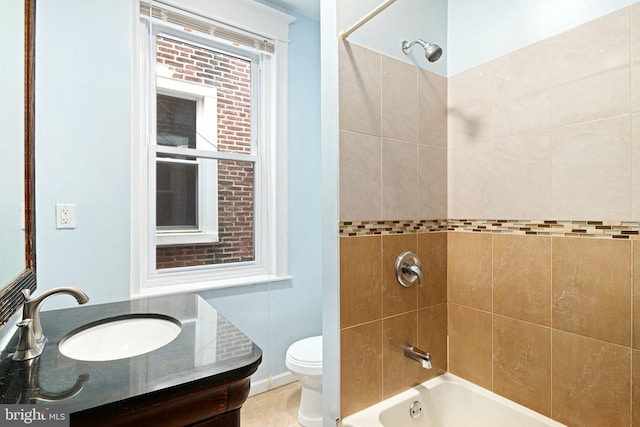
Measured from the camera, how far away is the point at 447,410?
1.50 m

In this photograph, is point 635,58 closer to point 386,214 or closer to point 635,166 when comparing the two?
point 635,166

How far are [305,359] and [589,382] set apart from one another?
1229 millimetres

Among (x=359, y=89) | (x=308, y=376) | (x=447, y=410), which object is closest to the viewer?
(x=359, y=89)

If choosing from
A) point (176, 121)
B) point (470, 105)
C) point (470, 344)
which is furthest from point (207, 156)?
point (470, 344)

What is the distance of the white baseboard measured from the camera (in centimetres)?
217

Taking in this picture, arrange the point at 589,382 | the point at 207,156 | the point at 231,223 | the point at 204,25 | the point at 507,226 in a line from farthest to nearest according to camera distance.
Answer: the point at 231,223 < the point at 207,156 < the point at 204,25 < the point at 507,226 < the point at 589,382

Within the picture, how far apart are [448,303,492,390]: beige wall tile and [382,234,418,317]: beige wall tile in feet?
0.98

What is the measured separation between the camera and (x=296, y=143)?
2363mm

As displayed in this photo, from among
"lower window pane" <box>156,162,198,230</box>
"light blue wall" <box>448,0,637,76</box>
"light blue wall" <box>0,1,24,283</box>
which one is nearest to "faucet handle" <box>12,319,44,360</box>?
"light blue wall" <box>0,1,24,283</box>

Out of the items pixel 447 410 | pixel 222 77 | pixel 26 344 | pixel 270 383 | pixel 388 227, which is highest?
pixel 222 77

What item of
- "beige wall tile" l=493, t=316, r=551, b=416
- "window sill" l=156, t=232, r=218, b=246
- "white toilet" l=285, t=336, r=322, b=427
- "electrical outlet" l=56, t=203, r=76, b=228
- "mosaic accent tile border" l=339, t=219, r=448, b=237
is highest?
"electrical outlet" l=56, t=203, r=76, b=228

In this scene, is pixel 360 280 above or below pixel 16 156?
below

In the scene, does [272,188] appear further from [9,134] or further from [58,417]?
[58,417]

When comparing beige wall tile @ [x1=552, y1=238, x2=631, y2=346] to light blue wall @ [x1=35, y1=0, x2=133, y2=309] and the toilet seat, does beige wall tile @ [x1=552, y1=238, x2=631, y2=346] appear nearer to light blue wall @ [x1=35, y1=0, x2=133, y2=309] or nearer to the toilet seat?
the toilet seat
